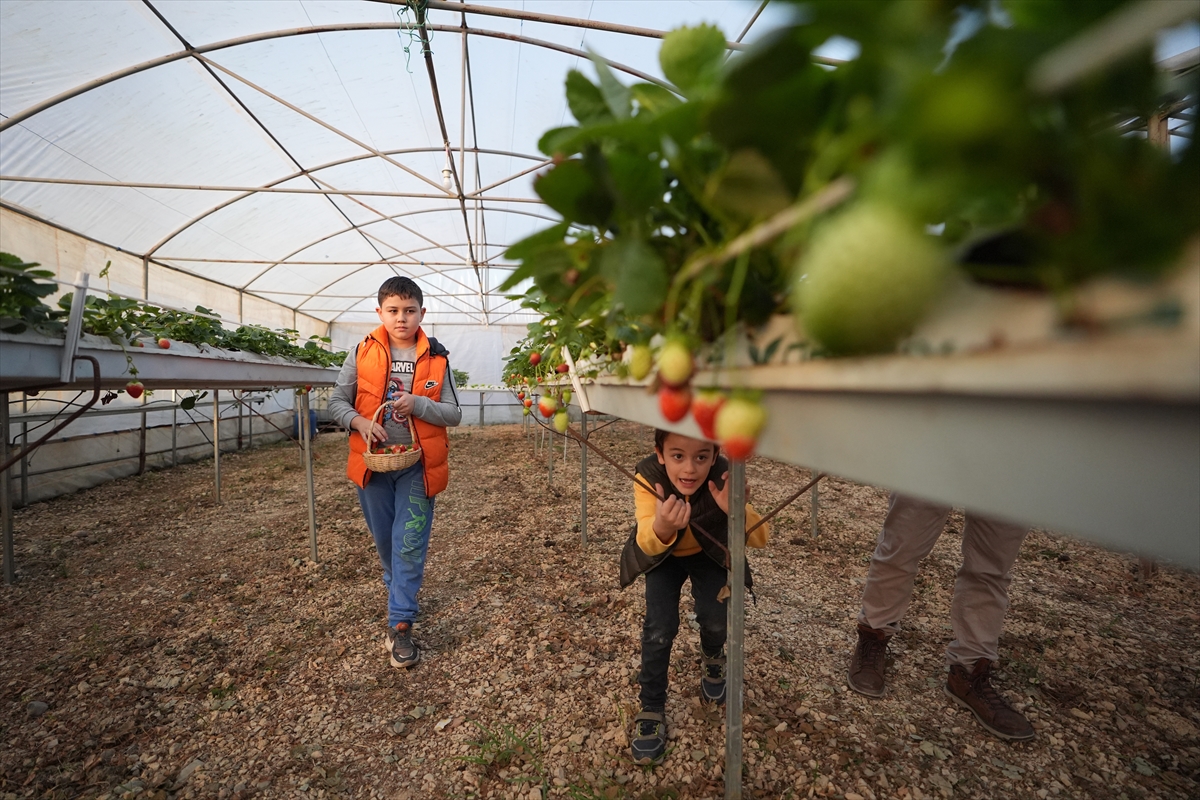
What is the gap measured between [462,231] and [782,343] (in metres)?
9.03

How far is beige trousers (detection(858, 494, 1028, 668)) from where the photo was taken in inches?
75.4

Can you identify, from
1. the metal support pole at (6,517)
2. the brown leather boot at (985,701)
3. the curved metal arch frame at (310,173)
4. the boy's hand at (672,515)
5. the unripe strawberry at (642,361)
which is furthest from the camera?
the curved metal arch frame at (310,173)

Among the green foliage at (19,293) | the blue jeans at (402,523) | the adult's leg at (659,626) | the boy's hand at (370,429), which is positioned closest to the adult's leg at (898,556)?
the adult's leg at (659,626)

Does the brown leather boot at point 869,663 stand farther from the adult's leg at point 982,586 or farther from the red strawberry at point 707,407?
the red strawberry at point 707,407

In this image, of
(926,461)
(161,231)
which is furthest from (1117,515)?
(161,231)

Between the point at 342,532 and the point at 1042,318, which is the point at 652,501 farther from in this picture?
the point at 342,532

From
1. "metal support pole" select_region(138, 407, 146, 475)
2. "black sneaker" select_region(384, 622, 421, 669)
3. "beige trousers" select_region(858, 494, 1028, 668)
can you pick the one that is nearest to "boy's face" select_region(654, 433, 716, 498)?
"beige trousers" select_region(858, 494, 1028, 668)

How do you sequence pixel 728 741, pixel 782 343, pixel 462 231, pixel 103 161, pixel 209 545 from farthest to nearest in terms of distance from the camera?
pixel 462 231
pixel 103 161
pixel 209 545
pixel 728 741
pixel 782 343

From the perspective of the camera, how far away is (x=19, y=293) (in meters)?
1.29

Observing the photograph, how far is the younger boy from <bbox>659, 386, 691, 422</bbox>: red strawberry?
100 centimetres

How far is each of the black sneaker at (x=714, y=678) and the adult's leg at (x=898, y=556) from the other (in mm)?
695

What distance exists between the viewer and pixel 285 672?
237cm

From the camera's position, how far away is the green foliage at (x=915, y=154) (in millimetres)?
260

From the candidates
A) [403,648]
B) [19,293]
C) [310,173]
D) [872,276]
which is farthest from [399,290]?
[310,173]
